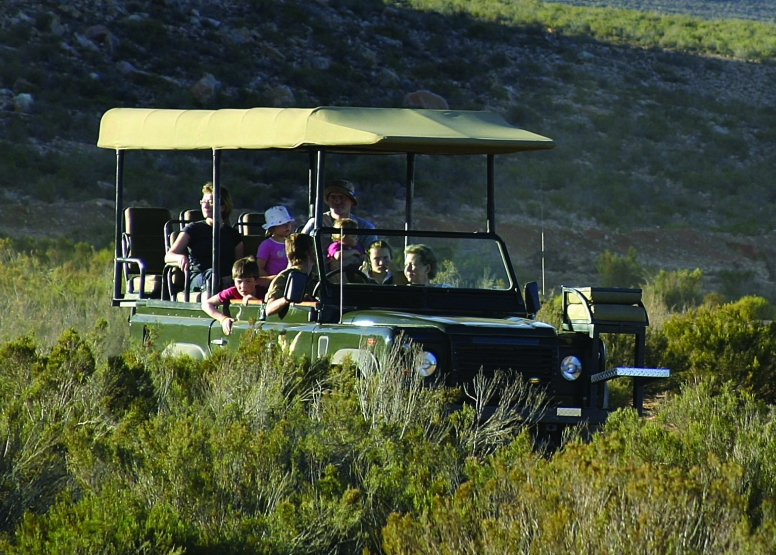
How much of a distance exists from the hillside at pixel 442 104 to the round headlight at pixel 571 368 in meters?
17.5

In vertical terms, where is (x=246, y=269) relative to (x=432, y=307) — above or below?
above

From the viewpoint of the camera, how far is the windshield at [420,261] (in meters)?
7.99

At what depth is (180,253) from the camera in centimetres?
920

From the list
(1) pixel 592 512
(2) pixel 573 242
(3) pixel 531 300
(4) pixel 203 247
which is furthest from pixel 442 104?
(1) pixel 592 512

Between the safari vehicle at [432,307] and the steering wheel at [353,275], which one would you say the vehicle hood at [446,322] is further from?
the steering wheel at [353,275]

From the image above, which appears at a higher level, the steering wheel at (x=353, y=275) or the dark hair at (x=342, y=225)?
the dark hair at (x=342, y=225)

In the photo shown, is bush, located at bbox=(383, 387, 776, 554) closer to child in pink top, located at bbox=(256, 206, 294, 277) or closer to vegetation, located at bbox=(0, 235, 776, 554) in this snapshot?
vegetation, located at bbox=(0, 235, 776, 554)

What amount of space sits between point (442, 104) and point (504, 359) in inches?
1172

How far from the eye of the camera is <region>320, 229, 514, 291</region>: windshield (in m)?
7.99

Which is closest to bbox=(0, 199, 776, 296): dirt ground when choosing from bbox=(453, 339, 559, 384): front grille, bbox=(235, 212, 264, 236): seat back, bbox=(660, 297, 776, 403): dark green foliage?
bbox=(660, 297, 776, 403): dark green foliage

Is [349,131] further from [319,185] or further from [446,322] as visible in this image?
[446,322]

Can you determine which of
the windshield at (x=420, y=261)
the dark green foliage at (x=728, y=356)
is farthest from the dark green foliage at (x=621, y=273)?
the windshield at (x=420, y=261)

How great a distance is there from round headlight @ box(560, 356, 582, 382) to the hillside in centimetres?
1746

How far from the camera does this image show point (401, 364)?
6.62 meters
